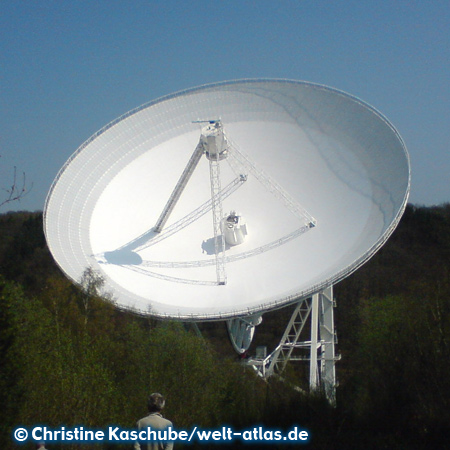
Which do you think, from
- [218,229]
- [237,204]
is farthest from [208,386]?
[237,204]

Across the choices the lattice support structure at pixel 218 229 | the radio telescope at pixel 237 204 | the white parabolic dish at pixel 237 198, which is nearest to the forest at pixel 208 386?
the radio telescope at pixel 237 204

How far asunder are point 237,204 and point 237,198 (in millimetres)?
369

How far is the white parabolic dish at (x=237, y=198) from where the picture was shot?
72.8 ft

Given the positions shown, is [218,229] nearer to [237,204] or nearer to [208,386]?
[237,204]

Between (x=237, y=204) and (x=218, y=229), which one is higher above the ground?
(x=237, y=204)

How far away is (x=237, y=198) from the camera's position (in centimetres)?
2805

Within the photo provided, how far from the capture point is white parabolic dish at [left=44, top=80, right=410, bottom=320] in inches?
874

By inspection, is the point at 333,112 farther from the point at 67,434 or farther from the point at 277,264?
the point at 67,434

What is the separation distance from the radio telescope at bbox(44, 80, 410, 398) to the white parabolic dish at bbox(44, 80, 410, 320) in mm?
56

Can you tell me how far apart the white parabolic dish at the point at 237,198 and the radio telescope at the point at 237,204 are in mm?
56

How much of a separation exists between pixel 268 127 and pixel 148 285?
33.5ft

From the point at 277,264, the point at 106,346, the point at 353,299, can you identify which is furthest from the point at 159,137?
the point at 353,299

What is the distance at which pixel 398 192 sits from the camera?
71.7 ft

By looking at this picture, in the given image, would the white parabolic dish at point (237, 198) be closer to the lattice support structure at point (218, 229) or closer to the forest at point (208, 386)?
the lattice support structure at point (218, 229)
